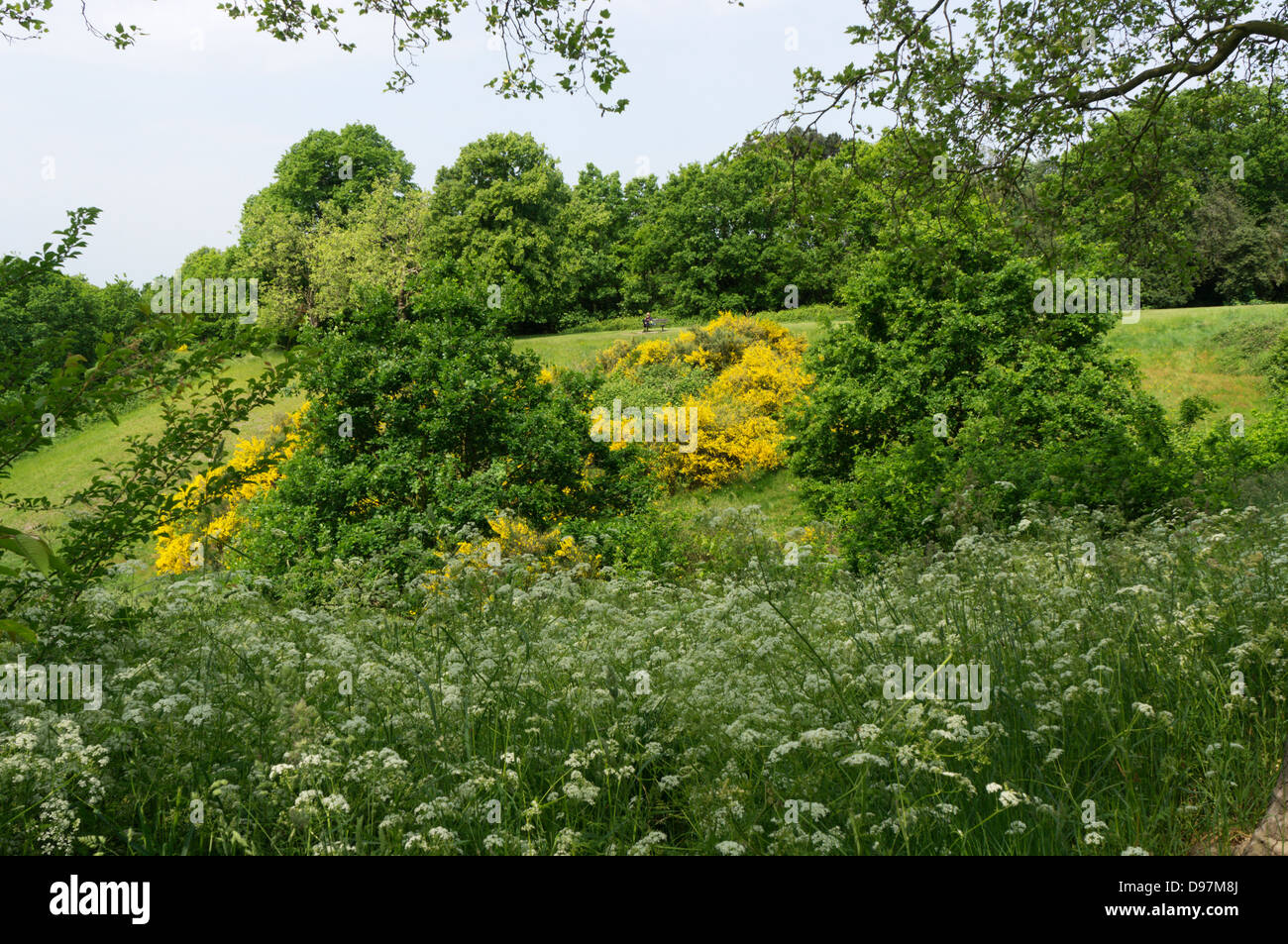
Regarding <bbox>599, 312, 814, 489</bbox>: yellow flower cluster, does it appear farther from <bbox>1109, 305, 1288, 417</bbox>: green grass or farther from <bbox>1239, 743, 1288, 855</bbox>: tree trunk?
<bbox>1239, 743, 1288, 855</bbox>: tree trunk

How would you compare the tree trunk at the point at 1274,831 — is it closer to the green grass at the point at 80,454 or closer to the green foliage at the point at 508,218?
the green grass at the point at 80,454

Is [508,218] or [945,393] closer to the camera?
[945,393]

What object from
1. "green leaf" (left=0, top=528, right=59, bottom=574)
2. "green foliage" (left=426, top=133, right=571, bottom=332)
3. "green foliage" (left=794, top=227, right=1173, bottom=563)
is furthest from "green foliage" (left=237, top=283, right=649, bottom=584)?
"green foliage" (left=426, top=133, right=571, bottom=332)

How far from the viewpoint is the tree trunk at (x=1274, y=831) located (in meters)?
2.93

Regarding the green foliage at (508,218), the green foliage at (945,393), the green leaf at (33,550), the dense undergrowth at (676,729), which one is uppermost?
the green foliage at (508,218)

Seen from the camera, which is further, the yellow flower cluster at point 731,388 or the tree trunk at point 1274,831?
the yellow flower cluster at point 731,388

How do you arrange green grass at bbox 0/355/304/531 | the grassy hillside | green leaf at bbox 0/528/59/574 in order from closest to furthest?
green leaf at bbox 0/528/59/574 < green grass at bbox 0/355/304/531 < the grassy hillside

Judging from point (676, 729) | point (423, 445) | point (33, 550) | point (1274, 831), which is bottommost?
point (1274, 831)

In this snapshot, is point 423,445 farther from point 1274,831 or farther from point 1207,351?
point 1207,351

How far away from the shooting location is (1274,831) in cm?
297

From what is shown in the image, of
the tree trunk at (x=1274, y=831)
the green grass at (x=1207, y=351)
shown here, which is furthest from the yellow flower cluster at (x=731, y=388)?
the tree trunk at (x=1274, y=831)

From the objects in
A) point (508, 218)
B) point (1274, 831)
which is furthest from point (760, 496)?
point (508, 218)

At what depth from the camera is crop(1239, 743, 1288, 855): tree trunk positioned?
293cm
